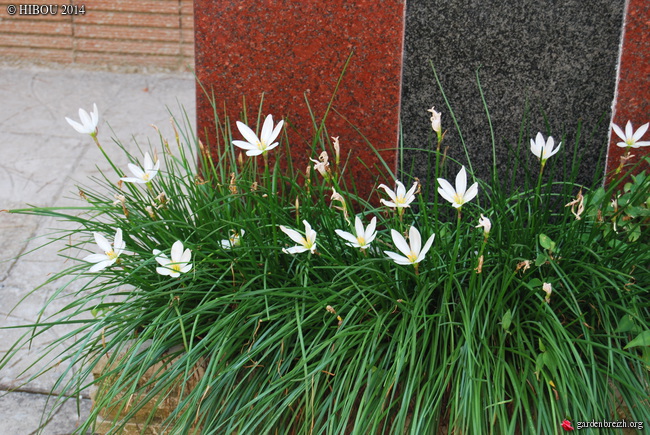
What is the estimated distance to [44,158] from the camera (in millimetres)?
4508

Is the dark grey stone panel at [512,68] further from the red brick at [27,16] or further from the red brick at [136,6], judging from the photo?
the red brick at [27,16]

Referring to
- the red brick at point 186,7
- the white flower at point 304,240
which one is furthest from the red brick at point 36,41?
the white flower at point 304,240

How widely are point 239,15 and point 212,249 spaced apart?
90 cm

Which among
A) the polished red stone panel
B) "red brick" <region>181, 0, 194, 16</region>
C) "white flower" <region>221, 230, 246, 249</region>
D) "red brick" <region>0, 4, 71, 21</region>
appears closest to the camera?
"white flower" <region>221, 230, 246, 249</region>

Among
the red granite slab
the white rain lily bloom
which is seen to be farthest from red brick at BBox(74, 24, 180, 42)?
the white rain lily bloom

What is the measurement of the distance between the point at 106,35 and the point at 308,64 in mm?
3653

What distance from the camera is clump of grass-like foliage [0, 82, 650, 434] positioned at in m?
1.95

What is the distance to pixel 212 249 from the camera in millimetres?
2350

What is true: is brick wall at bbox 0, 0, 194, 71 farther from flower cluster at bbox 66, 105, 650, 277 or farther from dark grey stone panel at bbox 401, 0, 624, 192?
flower cluster at bbox 66, 105, 650, 277

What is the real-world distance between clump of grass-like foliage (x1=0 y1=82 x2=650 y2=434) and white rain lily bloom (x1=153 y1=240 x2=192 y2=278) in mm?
69

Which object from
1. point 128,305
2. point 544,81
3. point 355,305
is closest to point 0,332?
point 128,305

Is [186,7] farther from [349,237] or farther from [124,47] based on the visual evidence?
[349,237]

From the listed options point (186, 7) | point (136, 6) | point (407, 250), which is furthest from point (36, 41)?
point (407, 250)

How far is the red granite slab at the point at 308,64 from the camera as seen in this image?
2748 mm
